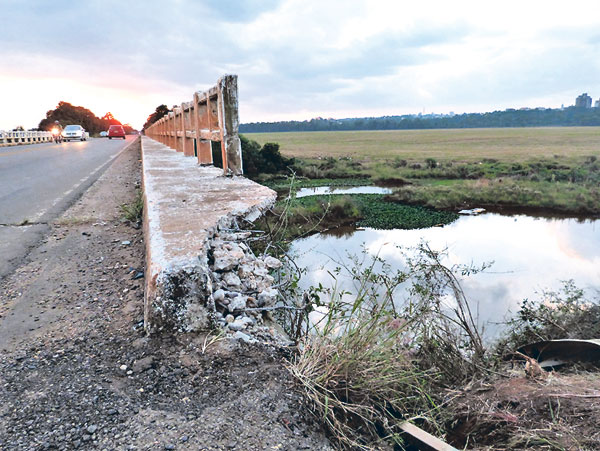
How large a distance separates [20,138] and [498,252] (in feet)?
100

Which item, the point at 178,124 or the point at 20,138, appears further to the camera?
the point at 20,138

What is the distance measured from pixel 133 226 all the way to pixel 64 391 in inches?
123

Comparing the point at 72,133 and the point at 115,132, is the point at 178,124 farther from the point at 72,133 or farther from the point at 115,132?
the point at 115,132

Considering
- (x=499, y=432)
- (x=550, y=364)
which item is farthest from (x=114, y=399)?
(x=550, y=364)

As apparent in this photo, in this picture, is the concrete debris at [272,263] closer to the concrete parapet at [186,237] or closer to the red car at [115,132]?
the concrete parapet at [186,237]

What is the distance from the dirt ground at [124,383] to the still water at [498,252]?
5288mm

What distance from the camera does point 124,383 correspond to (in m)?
1.88

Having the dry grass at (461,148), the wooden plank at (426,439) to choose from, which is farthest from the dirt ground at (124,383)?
the dry grass at (461,148)

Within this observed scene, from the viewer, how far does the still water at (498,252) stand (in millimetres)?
9531

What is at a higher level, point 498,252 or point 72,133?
point 72,133

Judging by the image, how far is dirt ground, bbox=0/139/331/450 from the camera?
1.58m

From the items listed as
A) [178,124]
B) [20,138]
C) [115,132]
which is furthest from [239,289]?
[115,132]

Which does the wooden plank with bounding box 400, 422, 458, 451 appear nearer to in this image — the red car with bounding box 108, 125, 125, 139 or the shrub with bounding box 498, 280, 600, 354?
the shrub with bounding box 498, 280, 600, 354

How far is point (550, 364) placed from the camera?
11.9 ft
